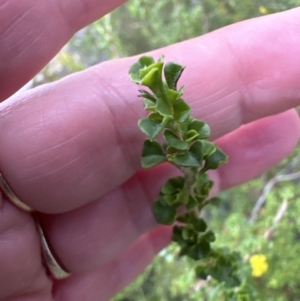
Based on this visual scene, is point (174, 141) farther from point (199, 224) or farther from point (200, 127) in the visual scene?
point (199, 224)

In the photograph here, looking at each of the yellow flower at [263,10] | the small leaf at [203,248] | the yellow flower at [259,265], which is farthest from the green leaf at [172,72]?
the yellow flower at [259,265]

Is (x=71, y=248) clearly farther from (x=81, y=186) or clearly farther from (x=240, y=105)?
(x=240, y=105)

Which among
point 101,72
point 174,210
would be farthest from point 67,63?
point 174,210

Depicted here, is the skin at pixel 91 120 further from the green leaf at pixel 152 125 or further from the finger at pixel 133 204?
the green leaf at pixel 152 125

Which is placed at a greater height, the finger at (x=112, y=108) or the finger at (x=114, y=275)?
the finger at (x=112, y=108)

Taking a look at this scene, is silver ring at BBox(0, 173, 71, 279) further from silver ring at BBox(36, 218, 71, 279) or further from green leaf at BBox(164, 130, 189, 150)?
green leaf at BBox(164, 130, 189, 150)

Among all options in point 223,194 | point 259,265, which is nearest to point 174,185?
point 259,265
